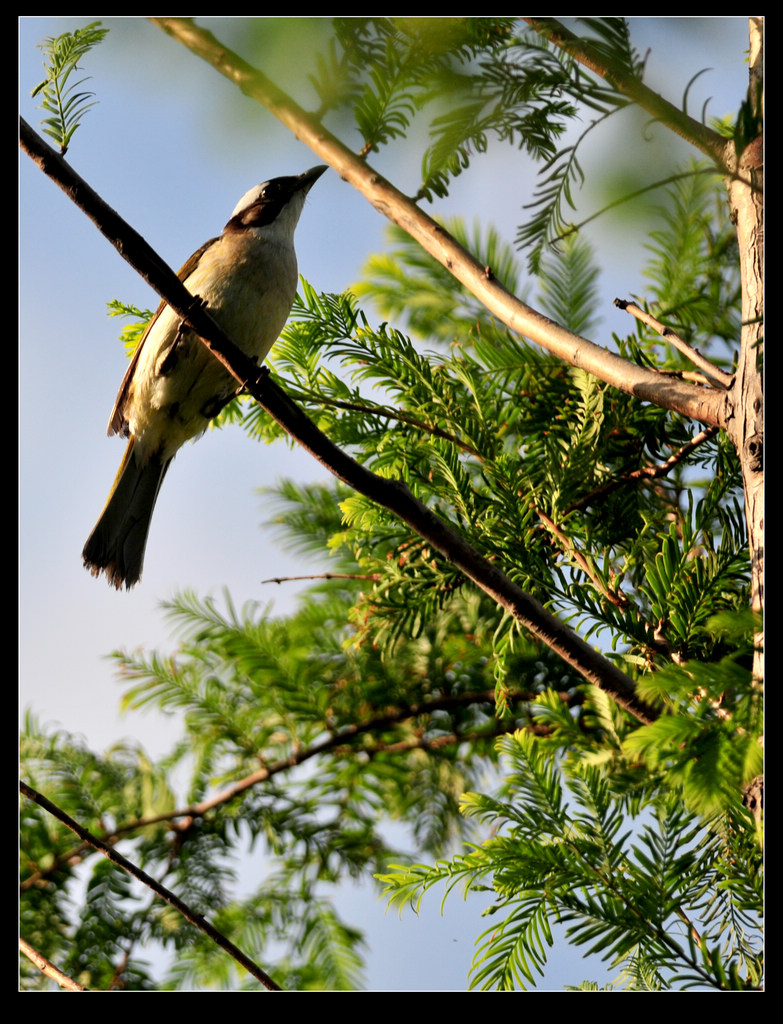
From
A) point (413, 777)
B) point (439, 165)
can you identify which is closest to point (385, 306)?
point (439, 165)

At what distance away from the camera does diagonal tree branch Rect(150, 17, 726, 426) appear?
1.55 metres

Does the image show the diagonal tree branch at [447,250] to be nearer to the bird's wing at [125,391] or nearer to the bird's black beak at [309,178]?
the bird's wing at [125,391]

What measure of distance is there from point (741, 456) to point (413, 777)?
5.75 ft

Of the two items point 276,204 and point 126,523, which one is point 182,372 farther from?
point 276,204

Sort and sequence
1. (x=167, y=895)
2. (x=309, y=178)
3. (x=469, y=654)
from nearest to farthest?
1. (x=167, y=895)
2. (x=469, y=654)
3. (x=309, y=178)

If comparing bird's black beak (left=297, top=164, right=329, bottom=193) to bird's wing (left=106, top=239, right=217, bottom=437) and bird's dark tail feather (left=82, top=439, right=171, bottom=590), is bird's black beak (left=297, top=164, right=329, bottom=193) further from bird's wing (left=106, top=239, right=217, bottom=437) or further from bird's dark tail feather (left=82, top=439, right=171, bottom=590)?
bird's dark tail feather (left=82, top=439, right=171, bottom=590)

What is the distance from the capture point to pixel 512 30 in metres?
1.69

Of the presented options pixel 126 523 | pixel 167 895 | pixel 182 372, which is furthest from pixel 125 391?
pixel 167 895

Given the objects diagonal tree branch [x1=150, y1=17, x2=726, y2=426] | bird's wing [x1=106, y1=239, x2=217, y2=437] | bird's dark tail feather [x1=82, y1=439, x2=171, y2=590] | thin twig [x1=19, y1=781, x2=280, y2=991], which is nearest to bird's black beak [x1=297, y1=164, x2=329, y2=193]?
bird's wing [x1=106, y1=239, x2=217, y2=437]

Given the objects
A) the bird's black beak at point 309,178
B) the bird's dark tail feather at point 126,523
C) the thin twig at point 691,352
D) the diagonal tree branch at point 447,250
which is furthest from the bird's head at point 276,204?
the thin twig at point 691,352

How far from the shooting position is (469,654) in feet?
8.36

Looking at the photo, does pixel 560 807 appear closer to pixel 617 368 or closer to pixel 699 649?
pixel 699 649

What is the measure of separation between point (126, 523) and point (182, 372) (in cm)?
52
